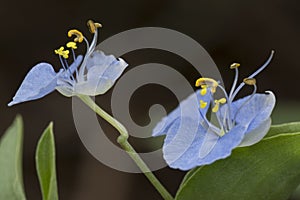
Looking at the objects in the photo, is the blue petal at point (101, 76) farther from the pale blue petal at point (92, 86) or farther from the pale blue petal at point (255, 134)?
the pale blue petal at point (255, 134)

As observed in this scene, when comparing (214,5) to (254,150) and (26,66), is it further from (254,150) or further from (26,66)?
(254,150)

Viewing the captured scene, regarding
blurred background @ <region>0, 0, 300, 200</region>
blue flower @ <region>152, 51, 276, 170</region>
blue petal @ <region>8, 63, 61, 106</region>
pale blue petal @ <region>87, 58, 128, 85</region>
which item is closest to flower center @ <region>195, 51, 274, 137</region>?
blue flower @ <region>152, 51, 276, 170</region>

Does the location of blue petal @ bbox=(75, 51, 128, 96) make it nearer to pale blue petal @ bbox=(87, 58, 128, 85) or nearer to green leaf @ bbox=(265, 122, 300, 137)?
pale blue petal @ bbox=(87, 58, 128, 85)

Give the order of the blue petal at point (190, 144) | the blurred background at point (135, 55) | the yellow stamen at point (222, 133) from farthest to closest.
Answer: the blurred background at point (135, 55), the yellow stamen at point (222, 133), the blue petal at point (190, 144)

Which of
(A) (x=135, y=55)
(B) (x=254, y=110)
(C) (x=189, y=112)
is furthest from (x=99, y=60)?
(A) (x=135, y=55)

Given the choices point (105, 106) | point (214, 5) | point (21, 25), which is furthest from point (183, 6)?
point (21, 25)

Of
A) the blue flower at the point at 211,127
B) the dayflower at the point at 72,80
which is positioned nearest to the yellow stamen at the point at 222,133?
the blue flower at the point at 211,127
